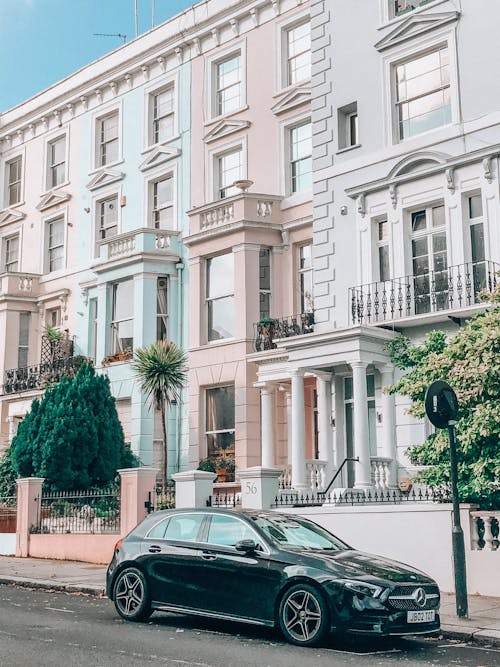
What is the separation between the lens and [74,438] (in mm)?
24000

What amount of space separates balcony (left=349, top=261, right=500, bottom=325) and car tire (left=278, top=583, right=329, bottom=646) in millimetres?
9741

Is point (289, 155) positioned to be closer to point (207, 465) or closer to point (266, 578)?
point (207, 465)

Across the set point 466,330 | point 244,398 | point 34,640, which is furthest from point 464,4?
point 34,640

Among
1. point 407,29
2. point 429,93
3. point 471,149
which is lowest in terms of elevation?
point 471,149

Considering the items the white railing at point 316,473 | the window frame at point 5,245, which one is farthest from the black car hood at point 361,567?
the window frame at point 5,245

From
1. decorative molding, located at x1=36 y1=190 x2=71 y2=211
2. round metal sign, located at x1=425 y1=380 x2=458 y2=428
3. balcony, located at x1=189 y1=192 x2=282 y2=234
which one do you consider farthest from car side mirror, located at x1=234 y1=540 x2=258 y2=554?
decorative molding, located at x1=36 y1=190 x2=71 y2=211

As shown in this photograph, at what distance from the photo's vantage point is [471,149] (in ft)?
63.9

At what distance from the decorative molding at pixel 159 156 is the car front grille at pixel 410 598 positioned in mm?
20685

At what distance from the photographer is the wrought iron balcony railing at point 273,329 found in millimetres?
23986

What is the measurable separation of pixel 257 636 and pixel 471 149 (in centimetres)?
1223

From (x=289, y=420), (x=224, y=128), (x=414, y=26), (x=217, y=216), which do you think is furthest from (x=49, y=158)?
(x=414, y=26)

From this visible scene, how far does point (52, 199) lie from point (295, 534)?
23.9m

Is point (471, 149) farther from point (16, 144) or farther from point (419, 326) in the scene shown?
point (16, 144)

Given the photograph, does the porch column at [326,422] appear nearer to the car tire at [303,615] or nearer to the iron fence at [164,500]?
the iron fence at [164,500]
